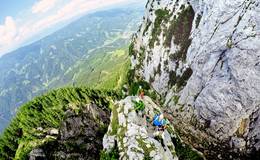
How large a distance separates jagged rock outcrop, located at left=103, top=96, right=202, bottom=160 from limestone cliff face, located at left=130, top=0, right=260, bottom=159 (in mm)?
23186

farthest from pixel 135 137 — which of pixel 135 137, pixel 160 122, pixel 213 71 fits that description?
→ pixel 213 71

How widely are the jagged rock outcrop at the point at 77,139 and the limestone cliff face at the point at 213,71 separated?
854 inches

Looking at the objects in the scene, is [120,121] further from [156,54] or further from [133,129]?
[156,54]

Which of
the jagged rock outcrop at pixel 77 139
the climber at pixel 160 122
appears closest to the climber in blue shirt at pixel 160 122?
the climber at pixel 160 122

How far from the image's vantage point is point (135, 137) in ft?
127

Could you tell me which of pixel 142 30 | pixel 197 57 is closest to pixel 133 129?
pixel 197 57

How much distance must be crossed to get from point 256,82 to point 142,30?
58.9m

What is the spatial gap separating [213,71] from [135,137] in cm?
3653

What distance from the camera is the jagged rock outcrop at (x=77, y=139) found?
52588 millimetres

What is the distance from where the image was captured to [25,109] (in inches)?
3511

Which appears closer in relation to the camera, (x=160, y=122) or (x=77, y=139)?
(x=160, y=122)

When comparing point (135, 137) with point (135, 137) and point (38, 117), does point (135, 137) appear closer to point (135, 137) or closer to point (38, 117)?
point (135, 137)

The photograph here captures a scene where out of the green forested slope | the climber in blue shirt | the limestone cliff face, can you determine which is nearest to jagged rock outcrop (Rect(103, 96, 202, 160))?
the climber in blue shirt

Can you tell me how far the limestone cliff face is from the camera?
5894 cm
